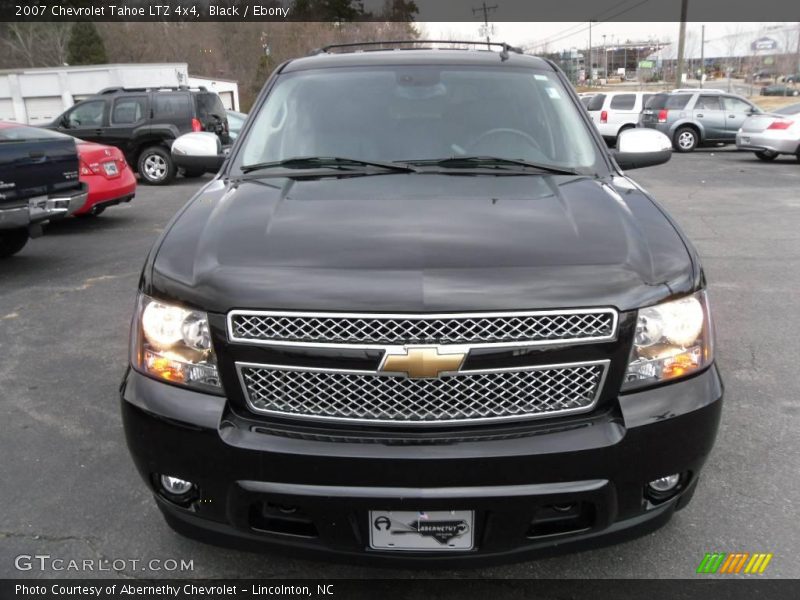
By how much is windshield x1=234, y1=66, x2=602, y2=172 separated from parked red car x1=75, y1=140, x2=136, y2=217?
6377 millimetres

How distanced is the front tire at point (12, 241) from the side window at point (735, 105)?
63.1 ft

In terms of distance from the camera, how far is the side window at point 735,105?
20.7 m

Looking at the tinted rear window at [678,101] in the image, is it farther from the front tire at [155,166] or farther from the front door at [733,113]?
the front tire at [155,166]

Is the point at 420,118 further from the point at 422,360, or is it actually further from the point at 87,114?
the point at 87,114

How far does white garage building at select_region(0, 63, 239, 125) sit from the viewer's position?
31.6 metres

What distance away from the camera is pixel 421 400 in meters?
2.15

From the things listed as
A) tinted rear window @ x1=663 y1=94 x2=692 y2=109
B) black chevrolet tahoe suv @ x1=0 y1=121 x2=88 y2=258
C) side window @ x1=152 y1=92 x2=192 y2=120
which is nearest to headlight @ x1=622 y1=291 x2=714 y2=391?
black chevrolet tahoe suv @ x1=0 y1=121 x2=88 y2=258

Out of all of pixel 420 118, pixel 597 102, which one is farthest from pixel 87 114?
pixel 597 102

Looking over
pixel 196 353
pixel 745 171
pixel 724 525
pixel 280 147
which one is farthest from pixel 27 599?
pixel 745 171

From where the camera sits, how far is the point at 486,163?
322 centimetres

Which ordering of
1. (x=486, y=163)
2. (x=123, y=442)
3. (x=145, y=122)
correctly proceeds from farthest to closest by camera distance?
(x=145, y=122), (x=123, y=442), (x=486, y=163)

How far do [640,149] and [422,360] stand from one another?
8.45 ft

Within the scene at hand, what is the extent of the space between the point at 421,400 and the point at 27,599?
5.30 ft

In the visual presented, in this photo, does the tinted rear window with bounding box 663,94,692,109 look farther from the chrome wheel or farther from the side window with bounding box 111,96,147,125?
the side window with bounding box 111,96,147,125
